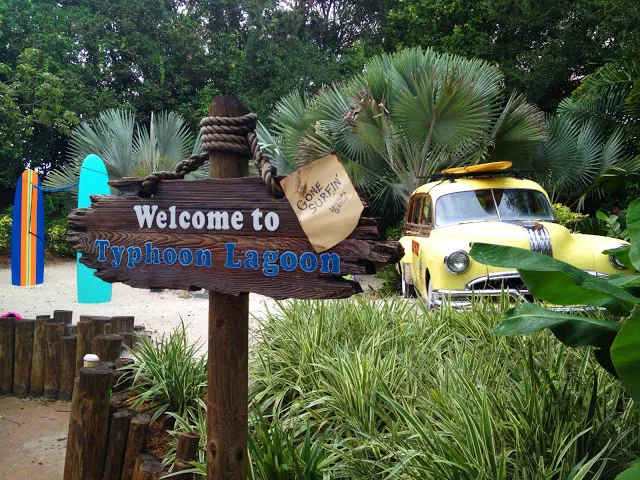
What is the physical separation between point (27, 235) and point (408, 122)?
23.8 ft

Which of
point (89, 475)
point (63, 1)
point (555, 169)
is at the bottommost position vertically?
point (89, 475)

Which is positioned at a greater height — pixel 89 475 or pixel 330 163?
pixel 330 163

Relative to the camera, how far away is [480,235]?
580 centimetres

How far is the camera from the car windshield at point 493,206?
6555 mm

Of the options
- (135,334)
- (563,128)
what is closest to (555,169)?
(563,128)

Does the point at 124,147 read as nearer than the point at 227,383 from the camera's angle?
No

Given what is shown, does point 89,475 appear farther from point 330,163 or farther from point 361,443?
point 330,163

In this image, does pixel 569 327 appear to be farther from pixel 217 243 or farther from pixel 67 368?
pixel 67 368

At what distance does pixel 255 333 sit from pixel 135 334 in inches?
40.2

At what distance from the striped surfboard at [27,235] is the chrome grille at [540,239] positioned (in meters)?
8.78

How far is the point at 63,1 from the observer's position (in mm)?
21797

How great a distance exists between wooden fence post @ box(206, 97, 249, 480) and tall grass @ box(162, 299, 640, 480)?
366mm

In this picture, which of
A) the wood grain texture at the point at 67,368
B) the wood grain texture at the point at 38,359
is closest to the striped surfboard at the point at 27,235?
the wood grain texture at the point at 38,359

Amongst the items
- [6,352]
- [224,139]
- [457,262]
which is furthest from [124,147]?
[224,139]
